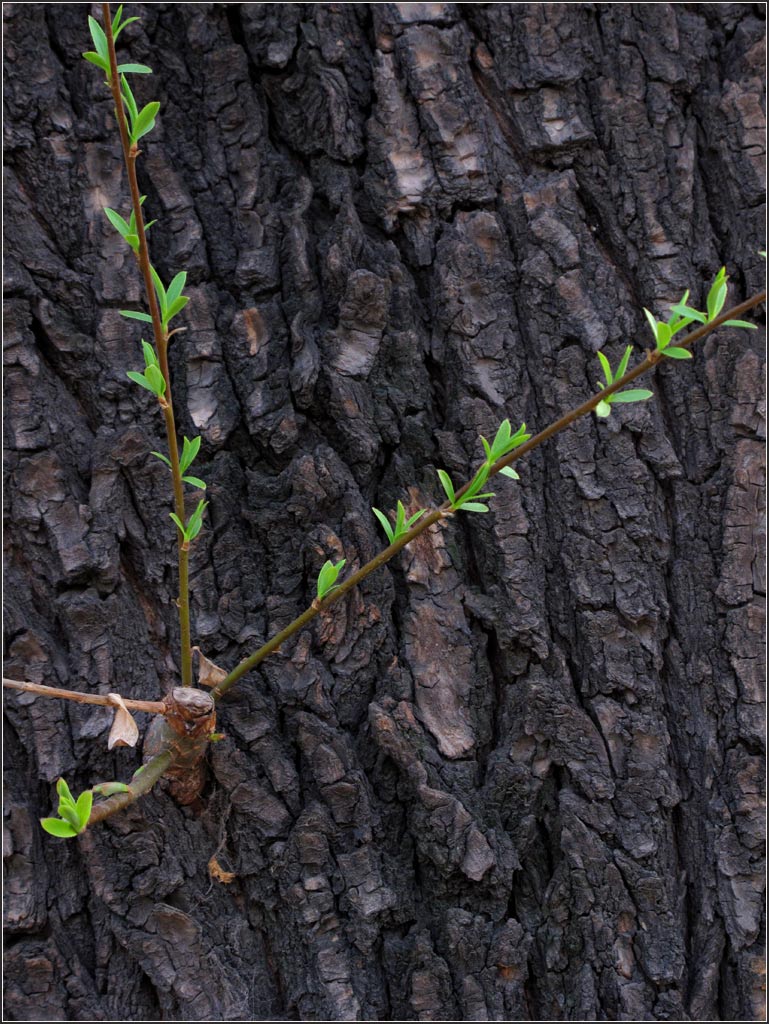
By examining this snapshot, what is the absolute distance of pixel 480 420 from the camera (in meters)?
1.12

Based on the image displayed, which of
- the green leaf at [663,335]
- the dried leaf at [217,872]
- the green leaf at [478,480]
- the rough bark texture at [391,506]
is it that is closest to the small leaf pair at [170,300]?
the rough bark texture at [391,506]

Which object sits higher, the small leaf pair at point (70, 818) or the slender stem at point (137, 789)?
the small leaf pair at point (70, 818)

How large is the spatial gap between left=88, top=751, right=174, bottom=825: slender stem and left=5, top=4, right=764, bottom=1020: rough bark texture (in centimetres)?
10

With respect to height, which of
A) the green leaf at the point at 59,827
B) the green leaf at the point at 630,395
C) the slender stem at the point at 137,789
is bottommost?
the slender stem at the point at 137,789

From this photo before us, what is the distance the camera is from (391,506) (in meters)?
1.12

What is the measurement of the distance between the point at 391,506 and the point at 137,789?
1.56ft

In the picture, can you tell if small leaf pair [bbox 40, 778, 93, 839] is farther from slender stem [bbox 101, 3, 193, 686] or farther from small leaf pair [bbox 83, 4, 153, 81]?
small leaf pair [bbox 83, 4, 153, 81]

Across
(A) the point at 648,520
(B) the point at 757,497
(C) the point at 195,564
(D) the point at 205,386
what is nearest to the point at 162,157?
(D) the point at 205,386

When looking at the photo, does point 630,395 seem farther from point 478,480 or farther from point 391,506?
point 391,506

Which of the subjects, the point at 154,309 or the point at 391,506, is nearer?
the point at 154,309

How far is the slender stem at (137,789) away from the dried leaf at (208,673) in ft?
0.32

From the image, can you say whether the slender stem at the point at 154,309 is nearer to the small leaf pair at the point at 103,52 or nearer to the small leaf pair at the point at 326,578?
the small leaf pair at the point at 103,52

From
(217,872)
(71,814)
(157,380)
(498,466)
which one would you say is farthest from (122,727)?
(498,466)

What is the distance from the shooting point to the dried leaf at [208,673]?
104 cm
